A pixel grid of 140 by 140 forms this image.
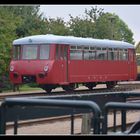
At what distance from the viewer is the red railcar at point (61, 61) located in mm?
25578

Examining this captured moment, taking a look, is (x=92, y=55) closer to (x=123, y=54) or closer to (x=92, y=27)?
(x=123, y=54)

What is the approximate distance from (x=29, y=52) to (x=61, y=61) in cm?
221

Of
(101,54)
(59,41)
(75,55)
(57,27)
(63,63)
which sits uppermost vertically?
(57,27)

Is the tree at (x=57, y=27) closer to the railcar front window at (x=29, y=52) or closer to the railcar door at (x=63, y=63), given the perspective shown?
the railcar front window at (x=29, y=52)

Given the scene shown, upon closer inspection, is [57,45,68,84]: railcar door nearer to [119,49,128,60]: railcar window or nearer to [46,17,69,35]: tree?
[119,49,128,60]: railcar window

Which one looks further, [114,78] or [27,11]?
[27,11]

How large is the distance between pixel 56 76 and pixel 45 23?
22.4 m

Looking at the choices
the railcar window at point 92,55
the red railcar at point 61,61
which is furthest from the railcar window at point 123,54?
the railcar window at point 92,55

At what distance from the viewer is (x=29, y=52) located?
88.5ft

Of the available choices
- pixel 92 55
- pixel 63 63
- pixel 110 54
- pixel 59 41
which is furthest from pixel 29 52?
pixel 110 54

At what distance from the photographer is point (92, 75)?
27531mm

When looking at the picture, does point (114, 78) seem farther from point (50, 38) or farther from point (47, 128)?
point (47, 128)

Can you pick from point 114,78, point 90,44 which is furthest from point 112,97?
point 114,78
